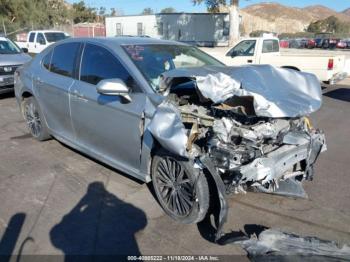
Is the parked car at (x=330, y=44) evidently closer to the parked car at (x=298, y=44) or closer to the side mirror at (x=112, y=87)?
the parked car at (x=298, y=44)

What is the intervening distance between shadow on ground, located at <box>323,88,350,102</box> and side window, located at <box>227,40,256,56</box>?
2769 mm

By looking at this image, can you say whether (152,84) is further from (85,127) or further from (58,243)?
(58,243)

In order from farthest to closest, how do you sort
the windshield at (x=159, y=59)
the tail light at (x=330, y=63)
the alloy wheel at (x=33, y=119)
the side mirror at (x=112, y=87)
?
the tail light at (x=330, y=63) → the alloy wheel at (x=33, y=119) → the windshield at (x=159, y=59) → the side mirror at (x=112, y=87)

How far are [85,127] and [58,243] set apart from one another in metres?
1.66

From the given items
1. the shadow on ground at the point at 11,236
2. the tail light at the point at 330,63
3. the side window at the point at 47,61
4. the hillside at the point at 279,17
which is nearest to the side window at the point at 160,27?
the tail light at the point at 330,63

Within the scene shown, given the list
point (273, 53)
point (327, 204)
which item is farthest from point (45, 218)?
point (273, 53)

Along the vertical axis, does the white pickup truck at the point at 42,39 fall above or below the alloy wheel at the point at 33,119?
above

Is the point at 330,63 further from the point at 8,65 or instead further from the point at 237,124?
the point at 8,65

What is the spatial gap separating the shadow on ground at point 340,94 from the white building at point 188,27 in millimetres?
23829

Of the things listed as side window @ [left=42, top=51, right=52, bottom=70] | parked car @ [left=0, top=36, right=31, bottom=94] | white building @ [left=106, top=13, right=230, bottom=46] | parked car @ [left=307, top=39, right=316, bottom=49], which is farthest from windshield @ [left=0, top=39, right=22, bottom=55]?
parked car @ [left=307, top=39, right=316, bottom=49]

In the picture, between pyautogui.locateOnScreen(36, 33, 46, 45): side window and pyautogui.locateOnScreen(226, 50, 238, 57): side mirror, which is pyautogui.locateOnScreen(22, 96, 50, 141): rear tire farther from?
pyautogui.locateOnScreen(36, 33, 46, 45): side window

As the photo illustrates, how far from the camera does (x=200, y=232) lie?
3.54 meters

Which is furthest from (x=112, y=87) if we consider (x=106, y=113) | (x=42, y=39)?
(x=42, y=39)

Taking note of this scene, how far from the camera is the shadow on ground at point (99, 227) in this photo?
10.8 ft
